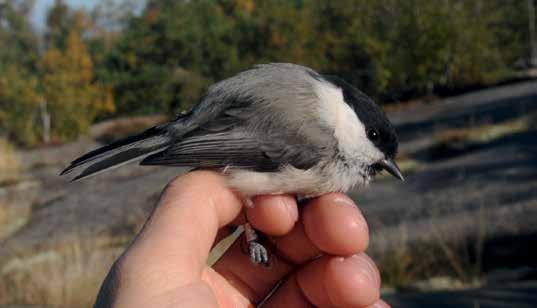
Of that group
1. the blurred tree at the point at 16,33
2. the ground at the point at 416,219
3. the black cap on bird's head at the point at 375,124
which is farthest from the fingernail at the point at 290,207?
the blurred tree at the point at 16,33

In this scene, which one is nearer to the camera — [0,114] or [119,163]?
[119,163]

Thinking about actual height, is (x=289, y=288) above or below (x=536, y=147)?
above

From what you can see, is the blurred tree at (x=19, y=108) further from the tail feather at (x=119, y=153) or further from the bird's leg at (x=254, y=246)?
the bird's leg at (x=254, y=246)

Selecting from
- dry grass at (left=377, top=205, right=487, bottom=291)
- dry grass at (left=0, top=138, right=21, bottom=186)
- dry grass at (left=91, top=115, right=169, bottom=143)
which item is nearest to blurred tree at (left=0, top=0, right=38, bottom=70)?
dry grass at (left=91, top=115, right=169, bottom=143)

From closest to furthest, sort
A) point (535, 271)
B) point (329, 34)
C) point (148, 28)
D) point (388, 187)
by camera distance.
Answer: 1. point (535, 271)
2. point (388, 187)
3. point (329, 34)
4. point (148, 28)

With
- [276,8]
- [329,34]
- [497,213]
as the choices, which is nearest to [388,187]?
[497,213]

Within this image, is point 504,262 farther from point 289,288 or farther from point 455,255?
point 289,288
